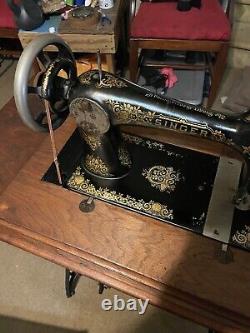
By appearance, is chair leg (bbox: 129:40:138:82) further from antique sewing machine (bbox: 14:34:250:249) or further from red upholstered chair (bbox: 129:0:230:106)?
antique sewing machine (bbox: 14:34:250:249)

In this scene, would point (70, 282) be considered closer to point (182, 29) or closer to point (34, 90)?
point (34, 90)

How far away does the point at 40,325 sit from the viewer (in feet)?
4.44

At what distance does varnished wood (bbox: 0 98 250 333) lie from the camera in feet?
2.57

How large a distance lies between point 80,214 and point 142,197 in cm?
19

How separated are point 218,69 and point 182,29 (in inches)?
13.1

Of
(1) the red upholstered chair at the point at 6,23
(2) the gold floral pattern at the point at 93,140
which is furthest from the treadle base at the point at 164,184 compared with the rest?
(1) the red upholstered chair at the point at 6,23

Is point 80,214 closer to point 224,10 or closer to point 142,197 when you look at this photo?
point 142,197

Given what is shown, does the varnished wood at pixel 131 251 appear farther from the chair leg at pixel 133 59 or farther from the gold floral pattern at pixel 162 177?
the chair leg at pixel 133 59

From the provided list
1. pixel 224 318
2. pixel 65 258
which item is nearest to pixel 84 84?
pixel 65 258

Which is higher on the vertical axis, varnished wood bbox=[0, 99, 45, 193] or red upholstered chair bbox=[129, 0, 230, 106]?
red upholstered chair bbox=[129, 0, 230, 106]

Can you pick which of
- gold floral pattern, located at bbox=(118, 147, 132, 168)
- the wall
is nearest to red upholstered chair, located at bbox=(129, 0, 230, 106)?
the wall

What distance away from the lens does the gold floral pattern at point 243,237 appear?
845 mm

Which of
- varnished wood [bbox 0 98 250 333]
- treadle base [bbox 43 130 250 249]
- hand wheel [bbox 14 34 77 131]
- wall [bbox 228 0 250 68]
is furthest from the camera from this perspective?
wall [bbox 228 0 250 68]

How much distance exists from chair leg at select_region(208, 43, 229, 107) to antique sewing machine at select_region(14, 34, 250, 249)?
104 centimetres
